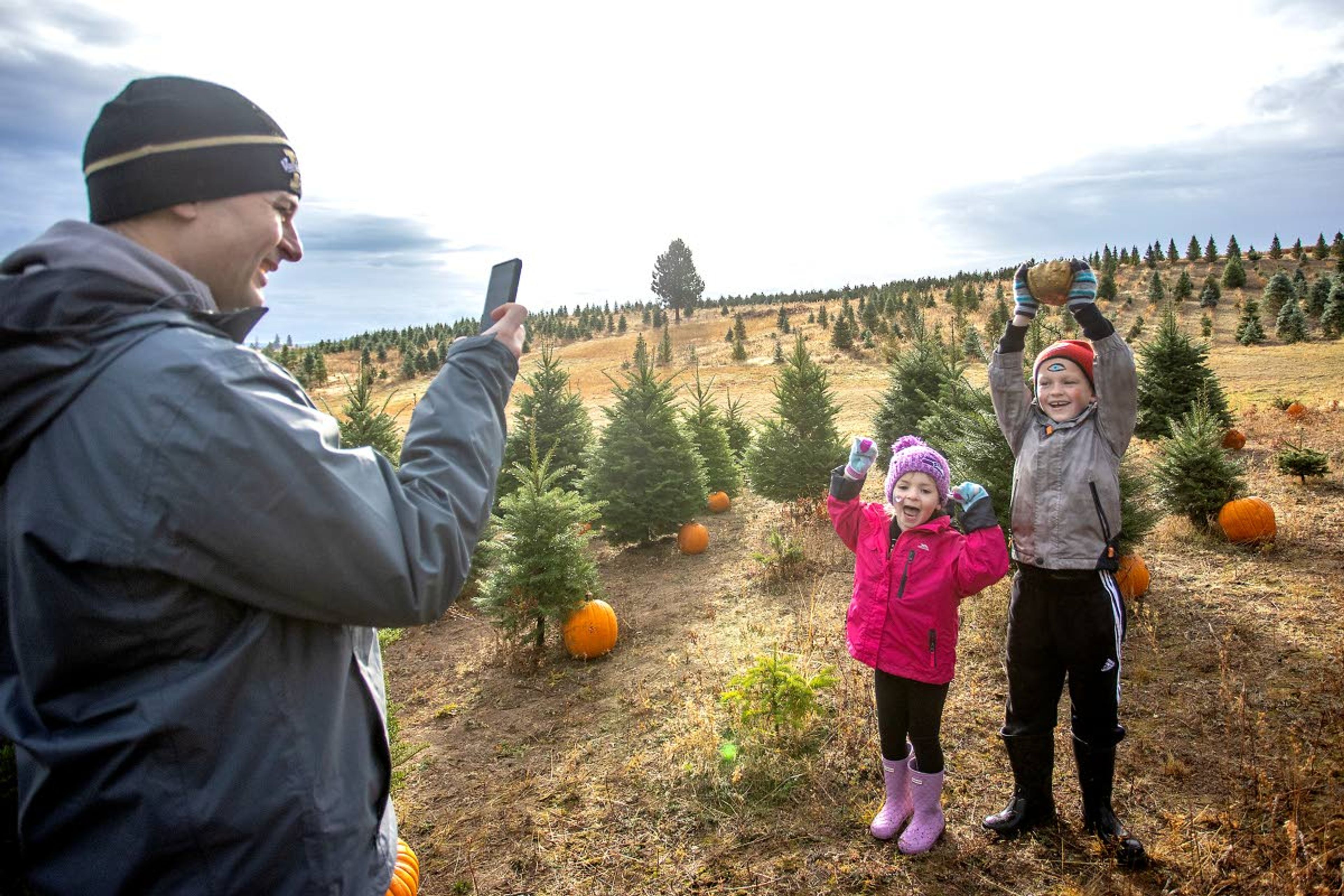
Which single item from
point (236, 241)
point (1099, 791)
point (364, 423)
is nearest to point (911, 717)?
point (1099, 791)

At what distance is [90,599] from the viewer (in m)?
1.07

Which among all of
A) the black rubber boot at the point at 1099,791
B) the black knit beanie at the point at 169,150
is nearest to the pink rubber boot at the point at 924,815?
the black rubber boot at the point at 1099,791

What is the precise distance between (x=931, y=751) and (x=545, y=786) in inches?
100

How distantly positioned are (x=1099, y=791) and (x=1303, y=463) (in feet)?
29.7

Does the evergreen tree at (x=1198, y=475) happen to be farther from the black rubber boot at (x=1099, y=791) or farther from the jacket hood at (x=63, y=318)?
the jacket hood at (x=63, y=318)

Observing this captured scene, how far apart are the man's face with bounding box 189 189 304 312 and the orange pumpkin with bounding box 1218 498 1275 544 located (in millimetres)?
9524

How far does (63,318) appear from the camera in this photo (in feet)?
3.52

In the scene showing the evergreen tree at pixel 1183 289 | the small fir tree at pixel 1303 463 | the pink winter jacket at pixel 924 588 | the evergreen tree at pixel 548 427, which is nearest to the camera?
the pink winter jacket at pixel 924 588

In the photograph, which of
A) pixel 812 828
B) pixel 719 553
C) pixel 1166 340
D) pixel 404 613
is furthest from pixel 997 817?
pixel 1166 340

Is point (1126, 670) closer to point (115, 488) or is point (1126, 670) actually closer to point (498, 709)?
point (498, 709)

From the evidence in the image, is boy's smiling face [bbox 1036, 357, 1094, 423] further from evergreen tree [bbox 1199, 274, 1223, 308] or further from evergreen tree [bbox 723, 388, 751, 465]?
evergreen tree [bbox 1199, 274, 1223, 308]

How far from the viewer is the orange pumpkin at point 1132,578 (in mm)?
6445

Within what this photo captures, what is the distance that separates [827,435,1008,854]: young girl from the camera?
3.51 m

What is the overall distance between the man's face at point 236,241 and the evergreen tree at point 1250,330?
37.1 metres
